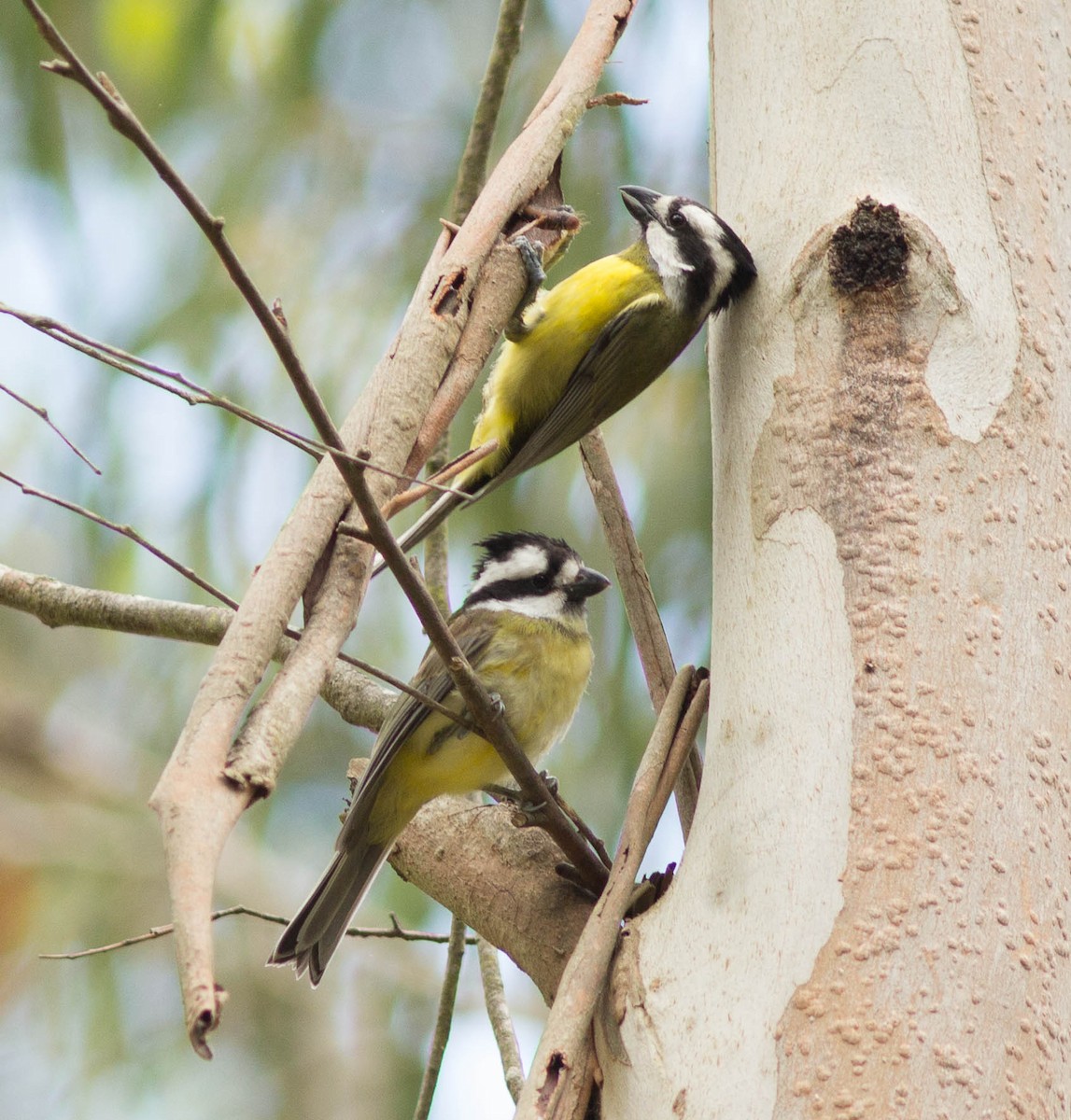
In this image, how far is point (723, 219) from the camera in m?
2.39

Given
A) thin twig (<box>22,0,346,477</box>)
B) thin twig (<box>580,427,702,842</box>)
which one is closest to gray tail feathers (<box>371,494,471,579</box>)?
thin twig (<box>580,427,702,842</box>)

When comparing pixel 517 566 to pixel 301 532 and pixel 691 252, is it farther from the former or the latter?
pixel 301 532

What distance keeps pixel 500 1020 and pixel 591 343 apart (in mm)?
1637

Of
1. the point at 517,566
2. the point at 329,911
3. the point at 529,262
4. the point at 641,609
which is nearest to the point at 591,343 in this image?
the point at 517,566

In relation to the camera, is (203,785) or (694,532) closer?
(203,785)

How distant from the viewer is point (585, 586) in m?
3.62

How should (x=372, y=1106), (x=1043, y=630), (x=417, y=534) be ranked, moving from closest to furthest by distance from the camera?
(x=1043, y=630), (x=417, y=534), (x=372, y=1106)

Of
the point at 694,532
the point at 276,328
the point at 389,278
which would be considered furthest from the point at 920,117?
the point at 389,278

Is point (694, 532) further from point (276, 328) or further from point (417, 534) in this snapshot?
point (276, 328)

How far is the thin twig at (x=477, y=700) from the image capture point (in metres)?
1.54

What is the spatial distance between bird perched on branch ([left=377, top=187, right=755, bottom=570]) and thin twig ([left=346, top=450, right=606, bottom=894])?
3.85 feet

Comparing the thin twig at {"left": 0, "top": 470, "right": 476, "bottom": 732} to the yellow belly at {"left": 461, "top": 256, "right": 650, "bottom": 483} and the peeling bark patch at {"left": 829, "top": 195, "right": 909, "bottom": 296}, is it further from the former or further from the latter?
the yellow belly at {"left": 461, "top": 256, "right": 650, "bottom": 483}

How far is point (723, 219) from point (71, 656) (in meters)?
6.63

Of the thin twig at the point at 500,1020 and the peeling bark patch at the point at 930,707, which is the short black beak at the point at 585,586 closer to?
the thin twig at the point at 500,1020
